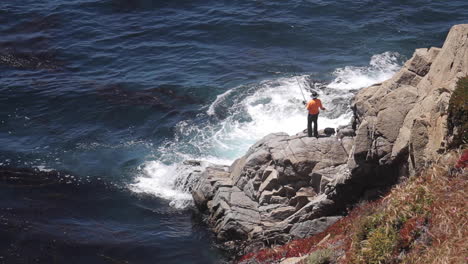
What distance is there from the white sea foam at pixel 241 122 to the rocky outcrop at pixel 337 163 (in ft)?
11.6

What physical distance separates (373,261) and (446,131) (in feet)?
18.2

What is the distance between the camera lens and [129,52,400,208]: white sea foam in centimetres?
3494

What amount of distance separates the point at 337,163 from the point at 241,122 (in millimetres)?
13498

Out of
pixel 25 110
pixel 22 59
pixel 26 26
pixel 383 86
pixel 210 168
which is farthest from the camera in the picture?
pixel 26 26

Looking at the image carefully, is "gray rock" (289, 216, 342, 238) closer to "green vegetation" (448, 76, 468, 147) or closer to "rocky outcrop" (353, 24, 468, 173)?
"rocky outcrop" (353, 24, 468, 173)

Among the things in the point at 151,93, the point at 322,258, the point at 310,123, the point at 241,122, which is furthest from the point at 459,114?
the point at 151,93

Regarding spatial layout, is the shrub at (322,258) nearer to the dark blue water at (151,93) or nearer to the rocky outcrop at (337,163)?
the rocky outcrop at (337,163)

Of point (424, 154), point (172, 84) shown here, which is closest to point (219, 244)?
point (424, 154)

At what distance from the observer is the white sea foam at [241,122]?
34938 millimetres

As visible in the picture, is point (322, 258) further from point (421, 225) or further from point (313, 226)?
point (313, 226)

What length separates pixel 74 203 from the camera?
32.7m

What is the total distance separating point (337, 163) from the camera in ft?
89.2

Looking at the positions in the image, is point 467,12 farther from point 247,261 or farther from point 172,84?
point 247,261

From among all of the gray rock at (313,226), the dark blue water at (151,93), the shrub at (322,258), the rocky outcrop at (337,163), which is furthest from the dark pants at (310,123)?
the shrub at (322,258)
